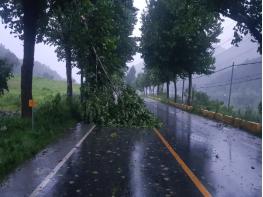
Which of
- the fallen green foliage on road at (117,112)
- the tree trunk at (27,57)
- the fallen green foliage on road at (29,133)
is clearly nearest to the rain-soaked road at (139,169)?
the fallen green foliage on road at (29,133)

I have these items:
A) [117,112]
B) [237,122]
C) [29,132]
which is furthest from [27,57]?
[237,122]

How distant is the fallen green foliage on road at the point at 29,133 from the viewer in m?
10.6

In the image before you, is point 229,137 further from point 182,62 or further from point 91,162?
point 182,62

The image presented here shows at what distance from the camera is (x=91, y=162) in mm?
10711

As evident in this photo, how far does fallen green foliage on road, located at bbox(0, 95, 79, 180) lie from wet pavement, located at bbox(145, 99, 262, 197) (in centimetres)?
438

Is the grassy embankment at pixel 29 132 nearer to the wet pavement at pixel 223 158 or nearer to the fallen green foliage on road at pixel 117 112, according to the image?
the fallen green foliage on road at pixel 117 112

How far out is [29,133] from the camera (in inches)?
561

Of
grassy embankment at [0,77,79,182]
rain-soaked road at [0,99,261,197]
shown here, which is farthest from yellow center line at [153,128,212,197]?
grassy embankment at [0,77,79,182]

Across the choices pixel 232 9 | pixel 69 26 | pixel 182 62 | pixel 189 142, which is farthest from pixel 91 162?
pixel 182 62

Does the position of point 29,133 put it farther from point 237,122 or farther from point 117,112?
point 237,122

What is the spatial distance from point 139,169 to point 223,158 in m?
3.14

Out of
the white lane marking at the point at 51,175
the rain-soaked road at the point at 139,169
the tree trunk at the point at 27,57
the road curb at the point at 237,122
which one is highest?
the tree trunk at the point at 27,57

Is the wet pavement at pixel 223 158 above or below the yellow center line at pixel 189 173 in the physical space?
below

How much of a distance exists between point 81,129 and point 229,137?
6569 mm
